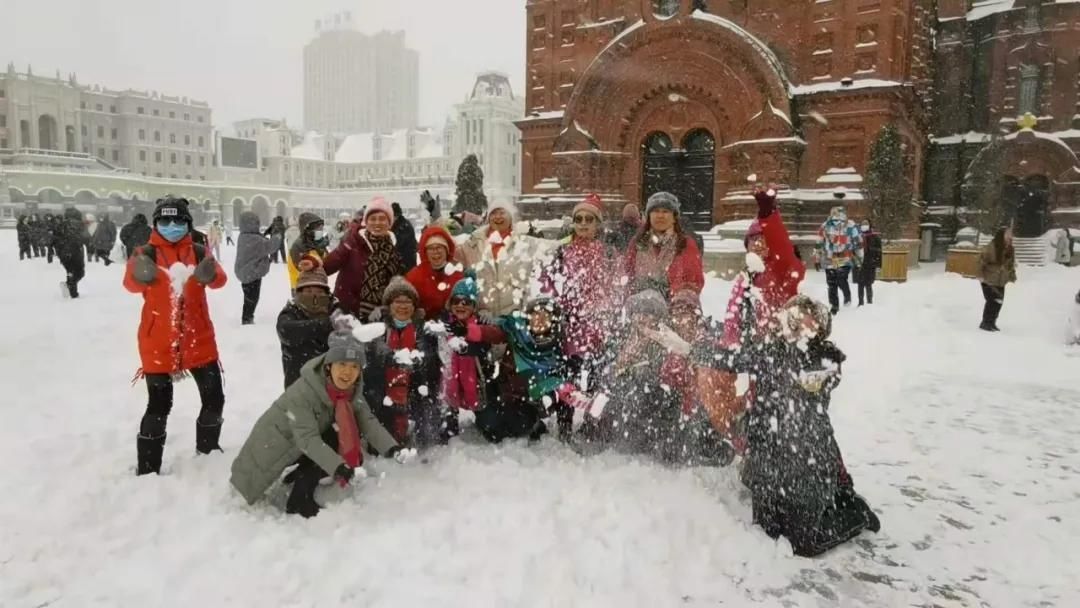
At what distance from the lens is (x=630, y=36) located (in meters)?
20.3

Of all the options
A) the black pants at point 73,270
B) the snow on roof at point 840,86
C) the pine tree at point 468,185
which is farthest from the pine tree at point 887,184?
the black pants at point 73,270

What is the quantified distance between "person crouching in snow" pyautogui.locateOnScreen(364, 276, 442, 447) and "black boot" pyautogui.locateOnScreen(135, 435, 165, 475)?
137cm

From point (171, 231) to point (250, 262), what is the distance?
242 inches

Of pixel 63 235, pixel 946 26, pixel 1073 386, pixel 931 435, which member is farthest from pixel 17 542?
pixel 946 26

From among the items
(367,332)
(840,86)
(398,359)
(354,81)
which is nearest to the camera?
(367,332)

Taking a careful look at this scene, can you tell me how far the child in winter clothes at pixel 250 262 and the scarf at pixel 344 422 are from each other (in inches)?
273

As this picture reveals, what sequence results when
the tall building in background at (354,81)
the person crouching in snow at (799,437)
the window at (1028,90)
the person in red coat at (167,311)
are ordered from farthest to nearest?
the tall building in background at (354,81) → the window at (1028,90) → the person in red coat at (167,311) → the person crouching in snow at (799,437)

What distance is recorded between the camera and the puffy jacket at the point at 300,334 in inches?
184

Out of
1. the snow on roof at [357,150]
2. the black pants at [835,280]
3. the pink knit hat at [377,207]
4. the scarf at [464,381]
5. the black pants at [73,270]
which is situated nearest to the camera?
the scarf at [464,381]

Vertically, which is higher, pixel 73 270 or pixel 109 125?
pixel 109 125

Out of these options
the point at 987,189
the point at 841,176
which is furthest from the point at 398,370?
the point at 987,189

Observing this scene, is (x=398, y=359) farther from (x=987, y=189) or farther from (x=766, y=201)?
(x=987, y=189)

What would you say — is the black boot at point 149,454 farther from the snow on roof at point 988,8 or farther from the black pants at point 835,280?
the snow on roof at point 988,8

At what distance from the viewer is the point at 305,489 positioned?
3.85m
